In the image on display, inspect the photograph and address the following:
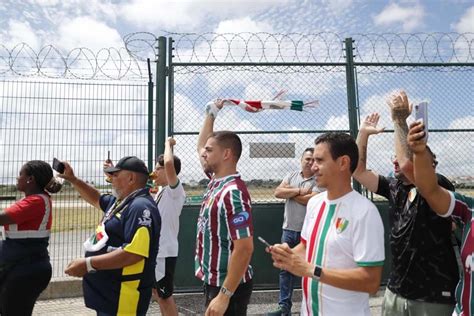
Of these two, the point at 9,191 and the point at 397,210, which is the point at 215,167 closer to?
the point at 397,210

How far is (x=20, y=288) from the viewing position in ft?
12.1

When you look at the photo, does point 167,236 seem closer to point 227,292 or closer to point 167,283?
point 167,283

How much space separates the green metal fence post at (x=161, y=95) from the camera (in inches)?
229

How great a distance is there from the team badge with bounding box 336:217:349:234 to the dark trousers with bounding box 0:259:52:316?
117 inches

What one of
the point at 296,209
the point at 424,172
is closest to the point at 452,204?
the point at 424,172

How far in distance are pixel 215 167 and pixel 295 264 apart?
1.20m

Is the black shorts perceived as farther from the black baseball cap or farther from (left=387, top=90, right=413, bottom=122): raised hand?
(left=387, top=90, right=413, bottom=122): raised hand

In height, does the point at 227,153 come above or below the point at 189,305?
above

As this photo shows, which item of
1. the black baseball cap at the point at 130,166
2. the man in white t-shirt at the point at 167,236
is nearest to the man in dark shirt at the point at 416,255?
the black baseball cap at the point at 130,166

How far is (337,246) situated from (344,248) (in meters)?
0.04

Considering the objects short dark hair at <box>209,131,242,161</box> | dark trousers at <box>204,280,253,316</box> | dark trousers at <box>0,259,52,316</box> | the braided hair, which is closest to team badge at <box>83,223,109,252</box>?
dark trousers at <box>204,280,253,316</box>

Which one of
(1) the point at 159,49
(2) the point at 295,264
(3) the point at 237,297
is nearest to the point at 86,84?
(1) the point at 159,49

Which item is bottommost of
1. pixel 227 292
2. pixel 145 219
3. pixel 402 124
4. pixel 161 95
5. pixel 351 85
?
pixel 227 292

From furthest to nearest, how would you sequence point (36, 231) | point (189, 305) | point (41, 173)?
1. point (189, 305)
2. point (41, 173)
3. point (36, 231)
